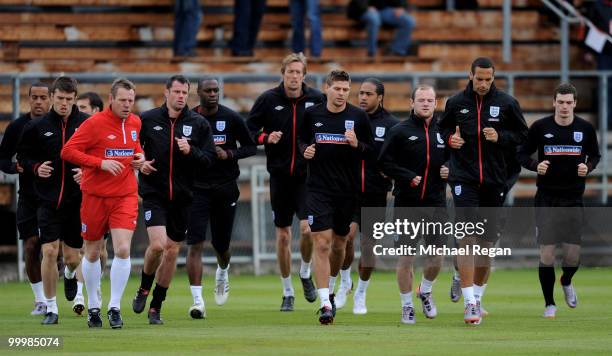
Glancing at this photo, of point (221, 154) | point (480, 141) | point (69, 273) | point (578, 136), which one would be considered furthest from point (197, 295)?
point (578, 136)

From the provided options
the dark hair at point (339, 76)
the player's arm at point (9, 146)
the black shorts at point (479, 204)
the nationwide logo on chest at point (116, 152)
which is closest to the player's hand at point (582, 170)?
the black shorts at point (479, 204)

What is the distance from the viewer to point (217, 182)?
17641 mm

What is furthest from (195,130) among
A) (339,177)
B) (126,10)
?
(126,10)

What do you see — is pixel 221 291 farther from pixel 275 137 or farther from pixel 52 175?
pixel 52 175

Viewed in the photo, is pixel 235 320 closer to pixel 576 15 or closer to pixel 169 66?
pixel 169 66

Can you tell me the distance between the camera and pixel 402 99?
85.1ft

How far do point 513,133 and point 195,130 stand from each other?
325 cm

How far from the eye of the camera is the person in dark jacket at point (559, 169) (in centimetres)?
1683

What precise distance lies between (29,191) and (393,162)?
4.08 meters

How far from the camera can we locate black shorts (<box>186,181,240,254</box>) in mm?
17391

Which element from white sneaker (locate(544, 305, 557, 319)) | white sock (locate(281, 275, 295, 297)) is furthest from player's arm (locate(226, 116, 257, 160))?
white sneaker (locate(544, 305, 557, 319))

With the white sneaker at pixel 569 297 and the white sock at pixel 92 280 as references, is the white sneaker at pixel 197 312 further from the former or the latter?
the white sneaker at pixel 569 297

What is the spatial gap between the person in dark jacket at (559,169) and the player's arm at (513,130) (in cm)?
85

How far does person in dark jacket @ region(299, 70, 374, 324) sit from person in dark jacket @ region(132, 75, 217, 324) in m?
1.10
